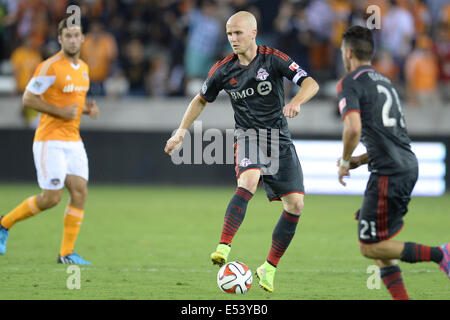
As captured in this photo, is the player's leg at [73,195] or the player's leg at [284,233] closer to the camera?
the player's leg at [284,233]

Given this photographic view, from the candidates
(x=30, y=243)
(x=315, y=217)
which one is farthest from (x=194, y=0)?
(x=30, y=243)

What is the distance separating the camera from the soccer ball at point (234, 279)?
6.29 metres

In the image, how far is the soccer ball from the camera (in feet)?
20.6

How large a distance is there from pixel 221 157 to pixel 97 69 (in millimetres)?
3428

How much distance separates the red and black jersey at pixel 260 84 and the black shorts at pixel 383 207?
61.5 inches

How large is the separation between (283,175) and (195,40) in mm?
10747

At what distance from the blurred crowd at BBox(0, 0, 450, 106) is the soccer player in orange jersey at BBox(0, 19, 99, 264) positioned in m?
8.76

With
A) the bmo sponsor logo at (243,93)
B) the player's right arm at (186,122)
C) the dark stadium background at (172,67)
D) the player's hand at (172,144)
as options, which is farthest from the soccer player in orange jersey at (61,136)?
the dark stadium background at (172,67)

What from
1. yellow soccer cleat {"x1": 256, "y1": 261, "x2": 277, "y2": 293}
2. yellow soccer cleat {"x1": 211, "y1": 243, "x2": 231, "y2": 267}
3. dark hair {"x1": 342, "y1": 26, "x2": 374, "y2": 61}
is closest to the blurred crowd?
yellow soccer cleat {"x1": 256, "y1": 261, "x2": 277, "y2": 293}

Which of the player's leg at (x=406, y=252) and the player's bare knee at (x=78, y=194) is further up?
the player's bare knee at (x=78, y=194)

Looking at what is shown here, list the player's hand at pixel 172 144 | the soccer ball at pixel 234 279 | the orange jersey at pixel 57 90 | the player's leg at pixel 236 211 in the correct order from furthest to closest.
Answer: the orange jersey at pixel 57 90 → the player's hand at pixel 172 144 → the soccer ball at pixel 234 279 → the player's leg at pixel 236 211

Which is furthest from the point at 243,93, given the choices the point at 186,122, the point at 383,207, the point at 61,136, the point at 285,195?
the point at 61,136

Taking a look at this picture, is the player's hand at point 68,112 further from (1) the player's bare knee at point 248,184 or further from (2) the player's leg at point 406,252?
(2) the player's leg at point 406,252

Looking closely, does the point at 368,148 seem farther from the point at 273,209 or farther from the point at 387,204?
the point at 273,209
